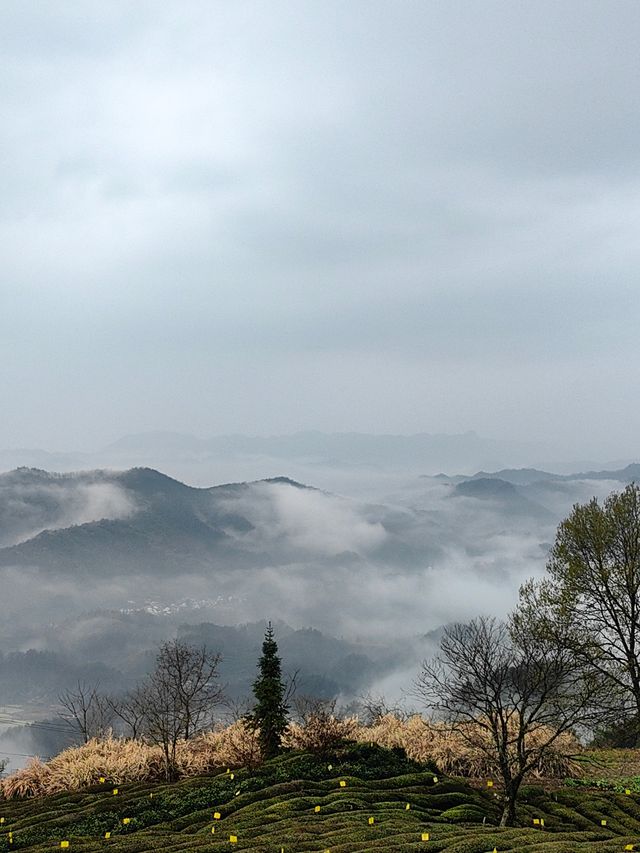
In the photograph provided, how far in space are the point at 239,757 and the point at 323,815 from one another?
334 inches

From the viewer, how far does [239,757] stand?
1168 inches

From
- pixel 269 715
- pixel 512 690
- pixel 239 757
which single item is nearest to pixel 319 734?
pixel 269 715

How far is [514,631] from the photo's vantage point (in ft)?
101

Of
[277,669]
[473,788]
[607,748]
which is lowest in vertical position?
[607,748]

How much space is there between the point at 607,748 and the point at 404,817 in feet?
77.6

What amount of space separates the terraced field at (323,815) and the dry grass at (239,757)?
1.12 m

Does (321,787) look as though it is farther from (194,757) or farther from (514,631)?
(514,631)

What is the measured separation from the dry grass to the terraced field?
1.12 metres

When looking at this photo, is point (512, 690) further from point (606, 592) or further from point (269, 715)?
point (269, 715)

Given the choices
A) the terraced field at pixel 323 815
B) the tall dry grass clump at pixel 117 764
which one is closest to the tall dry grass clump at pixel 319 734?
the terraced field at pixel 323 815

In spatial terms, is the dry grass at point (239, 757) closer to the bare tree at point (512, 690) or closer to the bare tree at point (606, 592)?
the bare tree at point (512, 690)

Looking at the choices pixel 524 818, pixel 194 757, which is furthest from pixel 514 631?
pixel 194 757

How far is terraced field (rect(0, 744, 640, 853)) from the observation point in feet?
61.6

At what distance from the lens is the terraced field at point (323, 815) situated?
18.8 m
